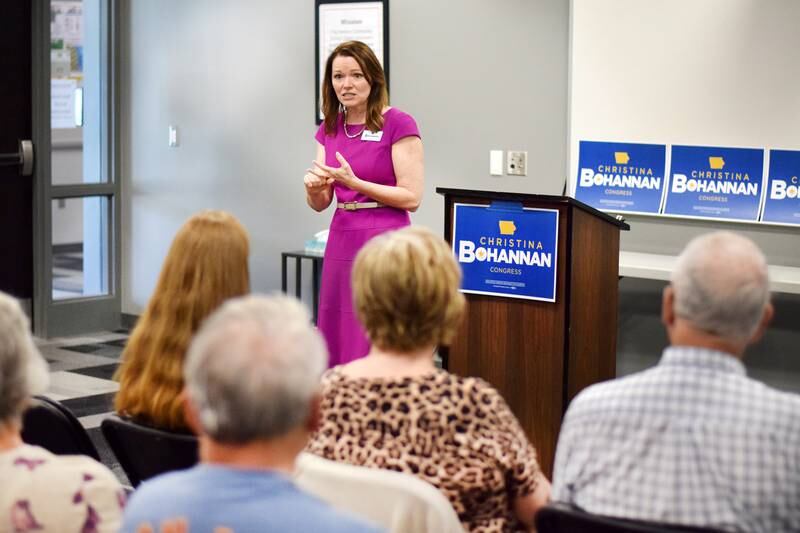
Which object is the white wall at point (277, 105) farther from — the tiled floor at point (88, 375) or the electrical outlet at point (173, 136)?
the tiled floor at point (88, 375)

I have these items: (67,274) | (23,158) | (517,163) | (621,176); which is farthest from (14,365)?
(67,274)

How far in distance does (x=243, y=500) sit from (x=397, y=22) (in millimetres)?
5486

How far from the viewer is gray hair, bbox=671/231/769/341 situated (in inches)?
80.8

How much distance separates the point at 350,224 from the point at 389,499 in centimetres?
276

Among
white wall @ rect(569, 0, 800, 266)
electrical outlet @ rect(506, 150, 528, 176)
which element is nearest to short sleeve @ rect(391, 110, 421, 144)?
A: white wall @ rect(569, 0, 800, 266)

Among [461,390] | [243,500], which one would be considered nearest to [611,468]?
[461,390]

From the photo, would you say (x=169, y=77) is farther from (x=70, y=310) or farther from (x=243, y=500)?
(x=243, y=500)

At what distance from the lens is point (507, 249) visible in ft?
13.1

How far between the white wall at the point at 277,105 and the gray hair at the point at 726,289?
4.10 m

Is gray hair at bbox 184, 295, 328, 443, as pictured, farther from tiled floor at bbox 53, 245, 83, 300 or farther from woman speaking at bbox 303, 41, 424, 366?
tiled floor at bbox 53, 245, 83, 300

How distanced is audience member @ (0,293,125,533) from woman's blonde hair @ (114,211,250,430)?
1.95 feet

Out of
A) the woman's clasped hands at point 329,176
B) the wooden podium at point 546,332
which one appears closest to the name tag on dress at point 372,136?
the woman's clasped hands at point 329,176

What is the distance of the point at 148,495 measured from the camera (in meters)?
1.52

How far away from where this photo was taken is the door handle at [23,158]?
7352 mm
